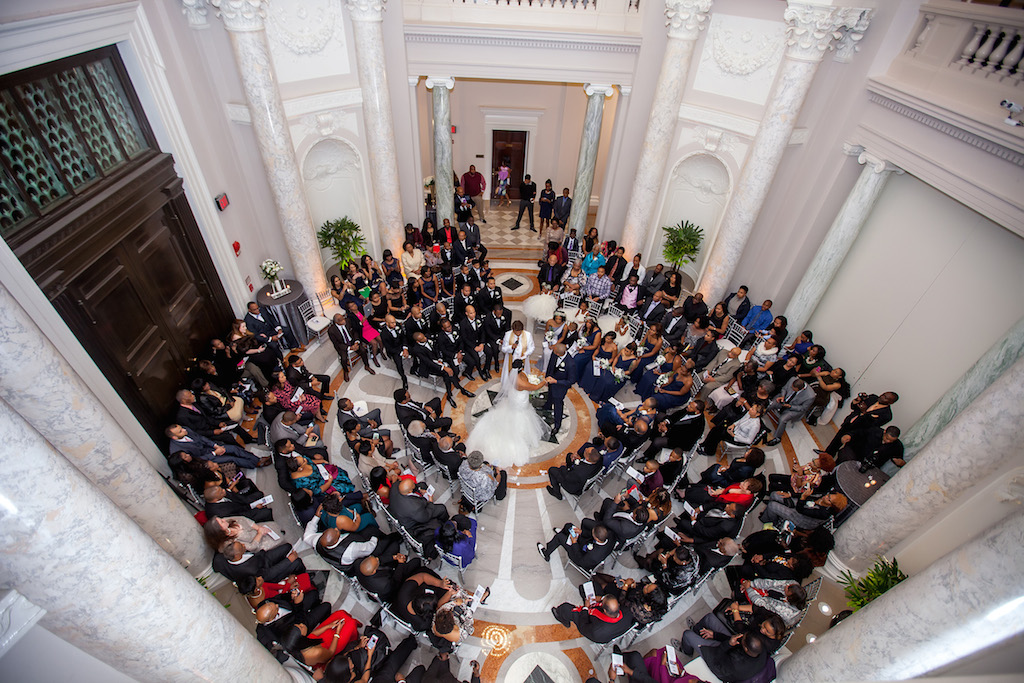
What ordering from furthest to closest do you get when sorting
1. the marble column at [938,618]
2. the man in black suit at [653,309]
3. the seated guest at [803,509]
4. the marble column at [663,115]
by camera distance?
1. the man in black suit at [653,309]
2. the marble column at [663,115]
3. the seated guest at [803,509]
4. the marble column at [938,618]

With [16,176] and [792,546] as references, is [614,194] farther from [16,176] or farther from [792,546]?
[16,176]

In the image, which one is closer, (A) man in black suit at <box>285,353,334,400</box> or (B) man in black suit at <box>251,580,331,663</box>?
(B) man in black suit at <box>251,580,331,663</box>

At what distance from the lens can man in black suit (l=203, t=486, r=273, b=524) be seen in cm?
513

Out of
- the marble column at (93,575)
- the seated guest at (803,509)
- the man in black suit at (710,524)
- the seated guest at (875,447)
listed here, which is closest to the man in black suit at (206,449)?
the marble column at (93,575)

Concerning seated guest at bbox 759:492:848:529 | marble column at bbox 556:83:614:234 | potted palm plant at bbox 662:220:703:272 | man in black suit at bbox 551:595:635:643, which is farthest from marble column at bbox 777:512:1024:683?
marble column at bbox 556:83:614:234

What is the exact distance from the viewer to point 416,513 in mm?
5320

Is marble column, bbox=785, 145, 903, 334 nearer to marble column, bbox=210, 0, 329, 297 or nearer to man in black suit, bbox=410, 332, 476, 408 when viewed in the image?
man in black suit, bbox=410, 332, 476, 408

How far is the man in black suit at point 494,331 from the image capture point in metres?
8.35

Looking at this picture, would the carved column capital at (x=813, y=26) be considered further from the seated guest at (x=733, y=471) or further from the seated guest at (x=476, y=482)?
the seated guest at (x=476, y=482)

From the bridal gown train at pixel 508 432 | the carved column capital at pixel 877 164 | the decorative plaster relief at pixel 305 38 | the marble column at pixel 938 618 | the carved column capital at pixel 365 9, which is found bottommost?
the bridal gown train at pixel 508 432

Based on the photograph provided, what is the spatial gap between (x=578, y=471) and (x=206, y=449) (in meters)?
5.00

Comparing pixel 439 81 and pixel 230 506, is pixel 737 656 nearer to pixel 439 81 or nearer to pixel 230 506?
pixel 230 506

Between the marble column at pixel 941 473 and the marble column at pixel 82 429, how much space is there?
7693mm

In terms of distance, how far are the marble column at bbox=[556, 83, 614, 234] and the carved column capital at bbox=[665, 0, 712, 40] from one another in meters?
1.75
